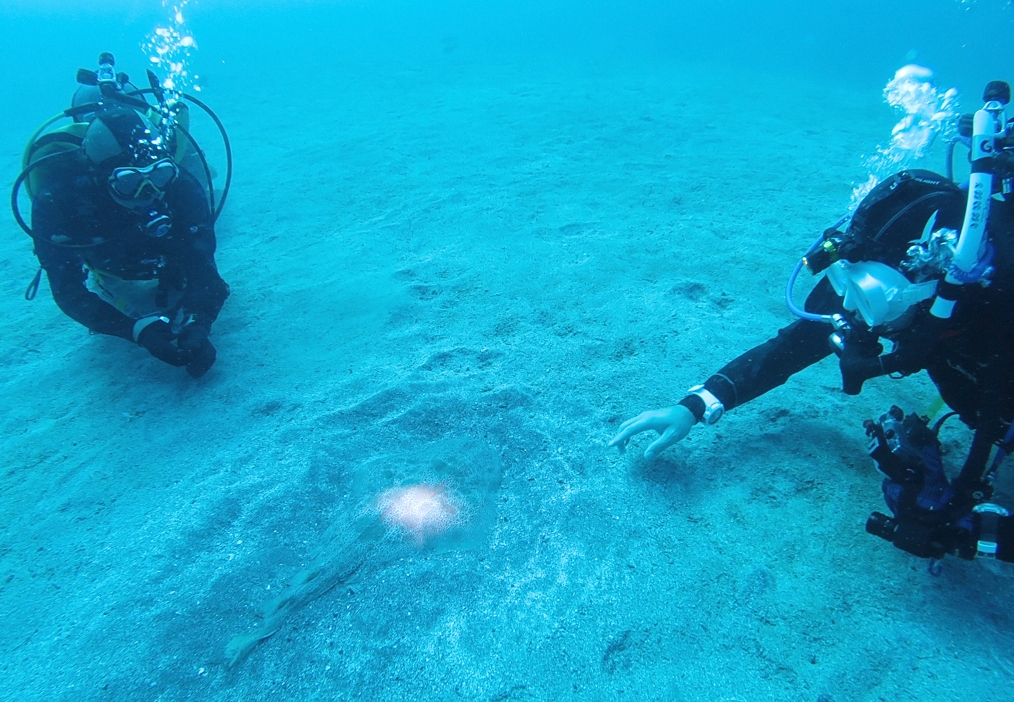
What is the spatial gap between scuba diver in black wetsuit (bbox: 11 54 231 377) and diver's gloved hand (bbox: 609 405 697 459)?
3004 mm

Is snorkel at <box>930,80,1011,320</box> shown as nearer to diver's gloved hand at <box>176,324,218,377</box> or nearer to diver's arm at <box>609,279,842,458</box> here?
diver's arm at <box>609,279,842,458</box>

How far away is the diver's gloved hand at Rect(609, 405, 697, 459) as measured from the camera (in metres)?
2.69

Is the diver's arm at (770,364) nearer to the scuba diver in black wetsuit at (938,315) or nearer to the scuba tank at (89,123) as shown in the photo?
the scuba diver in black wetsuit at (938,315)

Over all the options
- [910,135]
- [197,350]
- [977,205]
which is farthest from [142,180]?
[910,135]

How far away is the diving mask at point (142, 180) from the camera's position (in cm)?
352

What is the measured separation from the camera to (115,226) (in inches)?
154

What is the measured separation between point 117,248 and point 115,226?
187 mm

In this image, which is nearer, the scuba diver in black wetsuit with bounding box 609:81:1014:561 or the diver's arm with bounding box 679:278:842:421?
the scuba diver in black wetsuit with bounding box 609:81:1014:561

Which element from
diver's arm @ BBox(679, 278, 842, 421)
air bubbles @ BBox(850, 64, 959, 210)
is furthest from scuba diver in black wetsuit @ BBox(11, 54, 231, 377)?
air bubbles @ BBox(850, 64, 959, 210)

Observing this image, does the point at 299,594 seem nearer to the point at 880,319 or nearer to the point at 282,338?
the point at 282,338

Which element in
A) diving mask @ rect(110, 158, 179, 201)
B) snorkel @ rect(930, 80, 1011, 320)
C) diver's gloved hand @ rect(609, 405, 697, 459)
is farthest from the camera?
diving mask @ rect(110, 158, 179, 201)

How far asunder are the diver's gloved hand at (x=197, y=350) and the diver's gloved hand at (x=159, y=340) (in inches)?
1.4

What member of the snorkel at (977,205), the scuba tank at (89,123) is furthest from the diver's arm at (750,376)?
the scuba tank at (89,123)

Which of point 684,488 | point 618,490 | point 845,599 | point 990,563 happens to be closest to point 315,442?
point 618,490
